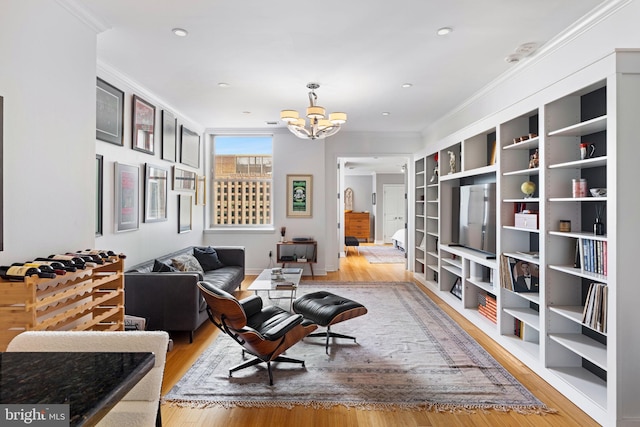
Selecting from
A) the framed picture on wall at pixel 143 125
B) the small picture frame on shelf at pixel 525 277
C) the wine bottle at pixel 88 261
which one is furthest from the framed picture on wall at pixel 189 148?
the small picture frame on shelf at pixel 525 277

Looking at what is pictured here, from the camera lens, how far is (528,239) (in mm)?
3387

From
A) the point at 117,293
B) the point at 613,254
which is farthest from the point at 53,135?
the point at 613,254

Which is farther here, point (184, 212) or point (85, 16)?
point (184, 212)

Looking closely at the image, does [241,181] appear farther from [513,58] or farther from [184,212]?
[513,58]

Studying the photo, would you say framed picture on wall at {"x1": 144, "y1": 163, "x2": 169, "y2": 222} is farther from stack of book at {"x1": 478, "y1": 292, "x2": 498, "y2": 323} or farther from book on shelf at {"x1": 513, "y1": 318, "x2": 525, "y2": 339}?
book on shelf at {"x1": 513, "y1": 318, "x2": 525, "y2": 339}

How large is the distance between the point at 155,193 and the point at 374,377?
139 inches

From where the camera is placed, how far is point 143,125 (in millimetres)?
4375

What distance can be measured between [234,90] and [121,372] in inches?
158

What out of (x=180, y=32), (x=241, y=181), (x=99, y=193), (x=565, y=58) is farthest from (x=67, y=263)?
(x=241, y=181)

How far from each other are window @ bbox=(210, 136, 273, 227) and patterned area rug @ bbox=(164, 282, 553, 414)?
3561 millimetres

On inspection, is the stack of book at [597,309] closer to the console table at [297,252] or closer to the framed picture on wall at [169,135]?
the console table at [297,252]

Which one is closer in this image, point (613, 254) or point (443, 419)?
point (613, 254)

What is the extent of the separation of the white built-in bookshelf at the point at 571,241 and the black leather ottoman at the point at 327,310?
143cm

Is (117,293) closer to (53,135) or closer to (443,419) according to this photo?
(53,135)
